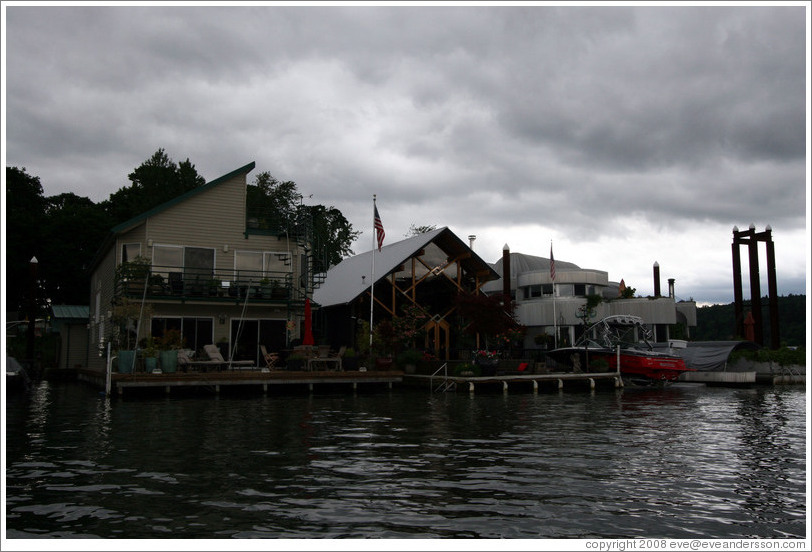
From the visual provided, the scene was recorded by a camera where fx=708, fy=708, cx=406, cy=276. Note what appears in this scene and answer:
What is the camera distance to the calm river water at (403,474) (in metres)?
7.82

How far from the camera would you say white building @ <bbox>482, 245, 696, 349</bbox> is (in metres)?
41.7

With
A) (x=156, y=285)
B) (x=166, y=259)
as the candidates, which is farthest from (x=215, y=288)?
(x=166, y=259)

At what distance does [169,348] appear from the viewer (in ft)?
84.7

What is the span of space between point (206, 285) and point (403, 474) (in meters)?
20.6

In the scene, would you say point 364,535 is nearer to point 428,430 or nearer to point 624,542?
point 624,542

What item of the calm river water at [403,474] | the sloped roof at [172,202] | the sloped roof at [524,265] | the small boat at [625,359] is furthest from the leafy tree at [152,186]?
the calm river water at [403,474]

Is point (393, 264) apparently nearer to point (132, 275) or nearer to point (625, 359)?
point (625, 359)

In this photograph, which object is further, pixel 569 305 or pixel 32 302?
pixel 569 305

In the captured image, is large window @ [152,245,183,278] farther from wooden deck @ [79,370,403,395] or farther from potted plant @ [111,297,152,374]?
wooden deck @ [79,370,403,395]

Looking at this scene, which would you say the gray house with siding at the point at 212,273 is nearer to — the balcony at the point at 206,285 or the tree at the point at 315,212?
the balcony at the point at 206,285

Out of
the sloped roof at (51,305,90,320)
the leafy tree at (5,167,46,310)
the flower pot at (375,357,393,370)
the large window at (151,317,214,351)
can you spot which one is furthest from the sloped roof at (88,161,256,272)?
the leafy tree at (5,167,46,310)

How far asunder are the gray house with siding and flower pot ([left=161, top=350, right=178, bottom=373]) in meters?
3.77

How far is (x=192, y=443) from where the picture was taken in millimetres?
13469

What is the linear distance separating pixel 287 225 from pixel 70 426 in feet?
54.1
